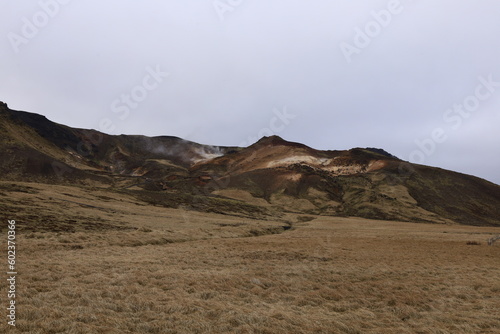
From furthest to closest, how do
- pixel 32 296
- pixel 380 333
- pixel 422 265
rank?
pixel 422 265 → pixel 32 296 → pixel 380 333

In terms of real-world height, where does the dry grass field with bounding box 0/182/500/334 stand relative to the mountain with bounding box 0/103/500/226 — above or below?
below

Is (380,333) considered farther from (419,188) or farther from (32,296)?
(419,188)

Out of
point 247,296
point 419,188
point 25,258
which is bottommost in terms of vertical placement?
point 25,258

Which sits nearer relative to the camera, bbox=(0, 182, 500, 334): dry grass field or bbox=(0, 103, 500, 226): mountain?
bbox=(0, 182, 500, 334): dry grass field

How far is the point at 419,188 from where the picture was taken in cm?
14838

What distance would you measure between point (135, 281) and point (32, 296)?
4582mm

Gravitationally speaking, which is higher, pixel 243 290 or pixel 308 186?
pixel 308 186

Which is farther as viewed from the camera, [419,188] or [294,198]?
[419,188]

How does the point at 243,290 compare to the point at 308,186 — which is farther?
the point at 308,186

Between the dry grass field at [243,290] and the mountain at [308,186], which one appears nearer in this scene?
the dry grass field at [243,290]

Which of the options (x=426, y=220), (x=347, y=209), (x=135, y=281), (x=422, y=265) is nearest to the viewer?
(x=135, y=281)

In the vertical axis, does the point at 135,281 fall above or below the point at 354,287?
below

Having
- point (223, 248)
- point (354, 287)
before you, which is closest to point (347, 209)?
point (223, 248)

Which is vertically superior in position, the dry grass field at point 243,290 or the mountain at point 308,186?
the mountain at point 308,186
